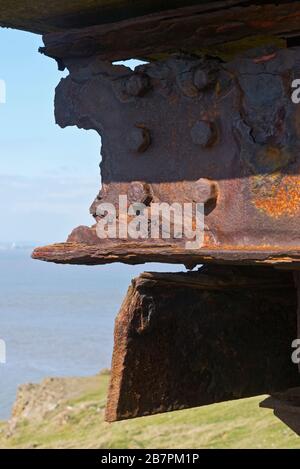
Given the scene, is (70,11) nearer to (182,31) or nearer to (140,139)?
(182,31)

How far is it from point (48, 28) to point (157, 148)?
0.92 metres

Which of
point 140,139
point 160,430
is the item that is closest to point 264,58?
point 140,139

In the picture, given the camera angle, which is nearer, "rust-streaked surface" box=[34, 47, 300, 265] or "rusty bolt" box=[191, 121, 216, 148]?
"rust-streaked surface" box=[34, 47, 300, 265]

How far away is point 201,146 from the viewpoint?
4750mm

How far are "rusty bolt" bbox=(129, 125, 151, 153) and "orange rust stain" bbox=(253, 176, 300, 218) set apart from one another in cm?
69

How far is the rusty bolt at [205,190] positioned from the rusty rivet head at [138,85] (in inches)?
21.9

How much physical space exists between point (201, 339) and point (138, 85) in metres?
1.64

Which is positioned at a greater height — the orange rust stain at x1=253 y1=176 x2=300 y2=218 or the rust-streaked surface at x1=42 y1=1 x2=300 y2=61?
the rust-streaked surface at x1=42 y1=1 x2=300 y2=61

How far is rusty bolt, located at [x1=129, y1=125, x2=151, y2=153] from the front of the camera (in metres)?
4.90

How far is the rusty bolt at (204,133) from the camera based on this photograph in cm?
469

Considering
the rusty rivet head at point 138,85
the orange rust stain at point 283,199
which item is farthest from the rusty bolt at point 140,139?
the orange rust stain at point 283,199

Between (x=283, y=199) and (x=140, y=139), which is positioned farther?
(x=140, y=139)

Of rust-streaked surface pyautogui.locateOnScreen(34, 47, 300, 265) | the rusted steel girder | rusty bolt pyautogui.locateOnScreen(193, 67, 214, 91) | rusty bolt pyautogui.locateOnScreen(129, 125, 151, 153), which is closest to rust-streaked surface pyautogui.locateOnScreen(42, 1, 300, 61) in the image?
the rusted steel girder

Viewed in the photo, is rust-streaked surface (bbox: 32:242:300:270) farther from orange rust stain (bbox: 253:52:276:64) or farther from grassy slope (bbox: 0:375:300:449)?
grassy slope (bbox: 0:375:300:449)
